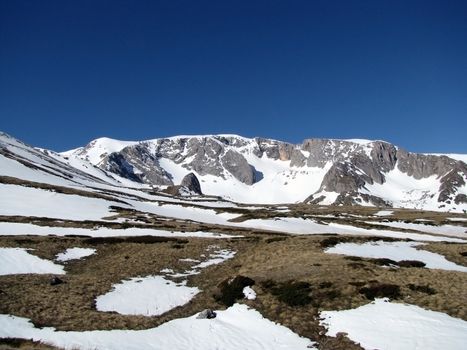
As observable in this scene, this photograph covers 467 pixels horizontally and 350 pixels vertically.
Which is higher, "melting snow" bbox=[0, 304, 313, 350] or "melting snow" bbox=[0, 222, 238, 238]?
"melting snow" bbox=[0, 222, 238, 238]

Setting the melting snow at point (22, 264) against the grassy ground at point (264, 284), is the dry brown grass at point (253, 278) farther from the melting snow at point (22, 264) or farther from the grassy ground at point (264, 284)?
the melting snow at point (22, 264)

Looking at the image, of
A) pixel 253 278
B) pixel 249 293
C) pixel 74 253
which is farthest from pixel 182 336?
pixel 74 253

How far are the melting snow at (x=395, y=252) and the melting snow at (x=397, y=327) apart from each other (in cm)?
1519

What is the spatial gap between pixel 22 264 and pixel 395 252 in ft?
110

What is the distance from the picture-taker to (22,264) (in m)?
39.0

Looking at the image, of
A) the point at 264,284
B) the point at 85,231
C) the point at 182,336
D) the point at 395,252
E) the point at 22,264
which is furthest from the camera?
the point at 85,231

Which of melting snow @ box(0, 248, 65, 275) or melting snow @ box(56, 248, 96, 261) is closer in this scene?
melting snow @ box(0, 248, 65, 275)

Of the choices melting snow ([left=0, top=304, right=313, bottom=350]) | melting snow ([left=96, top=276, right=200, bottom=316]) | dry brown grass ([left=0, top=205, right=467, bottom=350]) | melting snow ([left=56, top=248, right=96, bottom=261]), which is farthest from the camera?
melting snow ([left=56, top=248, right=96, bottom=261])

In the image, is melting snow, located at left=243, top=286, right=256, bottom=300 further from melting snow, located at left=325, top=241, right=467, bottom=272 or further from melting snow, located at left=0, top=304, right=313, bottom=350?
melting snow, located at left=325, top=241, right=467, bottom=272

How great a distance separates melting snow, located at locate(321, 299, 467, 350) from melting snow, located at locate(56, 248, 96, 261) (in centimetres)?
2732

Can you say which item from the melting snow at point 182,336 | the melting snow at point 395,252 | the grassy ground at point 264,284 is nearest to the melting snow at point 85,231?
the grassy ground at point 264,284

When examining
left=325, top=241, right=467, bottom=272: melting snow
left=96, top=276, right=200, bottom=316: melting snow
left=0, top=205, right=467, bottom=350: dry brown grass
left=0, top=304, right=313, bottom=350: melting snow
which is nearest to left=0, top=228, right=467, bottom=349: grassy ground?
left=0, top=205, right=467, bottom=350: dry brown grass

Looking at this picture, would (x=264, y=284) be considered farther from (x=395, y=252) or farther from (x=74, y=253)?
(x=74, y=253)

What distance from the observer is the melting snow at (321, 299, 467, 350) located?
20.2m
